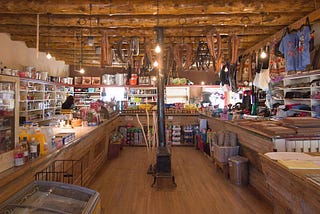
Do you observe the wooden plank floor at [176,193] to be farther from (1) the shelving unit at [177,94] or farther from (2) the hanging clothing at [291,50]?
(1) the shelving unit at [177,94]

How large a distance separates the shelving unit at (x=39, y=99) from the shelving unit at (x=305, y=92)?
7.99 m

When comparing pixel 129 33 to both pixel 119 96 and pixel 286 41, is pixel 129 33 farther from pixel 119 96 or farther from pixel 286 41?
pixel 119 96

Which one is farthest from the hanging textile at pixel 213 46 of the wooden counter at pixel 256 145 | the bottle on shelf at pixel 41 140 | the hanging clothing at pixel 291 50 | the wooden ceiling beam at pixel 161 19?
the bottle on shelf at pixel 41 140

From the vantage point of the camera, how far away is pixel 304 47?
4.78m

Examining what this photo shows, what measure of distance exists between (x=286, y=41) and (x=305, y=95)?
1.45 metres

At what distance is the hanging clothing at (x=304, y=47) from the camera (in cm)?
475

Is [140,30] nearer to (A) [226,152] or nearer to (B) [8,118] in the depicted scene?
(A) [226,152]

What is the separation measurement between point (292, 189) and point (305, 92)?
4.86 m

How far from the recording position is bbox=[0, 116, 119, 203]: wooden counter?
5.79 feet

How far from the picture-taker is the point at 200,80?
42.3 ft

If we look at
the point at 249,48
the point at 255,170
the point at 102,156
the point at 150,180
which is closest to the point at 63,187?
the point at 150,180

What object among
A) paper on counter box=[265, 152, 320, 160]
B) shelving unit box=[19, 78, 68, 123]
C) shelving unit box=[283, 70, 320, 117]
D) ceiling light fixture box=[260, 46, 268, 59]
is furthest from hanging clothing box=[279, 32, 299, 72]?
shelving unit box=[19, 78, 68, 123]

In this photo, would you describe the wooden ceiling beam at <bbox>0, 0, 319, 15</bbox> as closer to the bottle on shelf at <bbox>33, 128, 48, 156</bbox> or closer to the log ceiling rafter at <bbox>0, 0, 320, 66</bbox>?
the log ceiling rafter at <bbox>0, 0, 320, 66</bbox>

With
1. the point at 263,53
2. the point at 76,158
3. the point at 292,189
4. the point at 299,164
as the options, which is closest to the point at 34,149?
the point at 76,158
